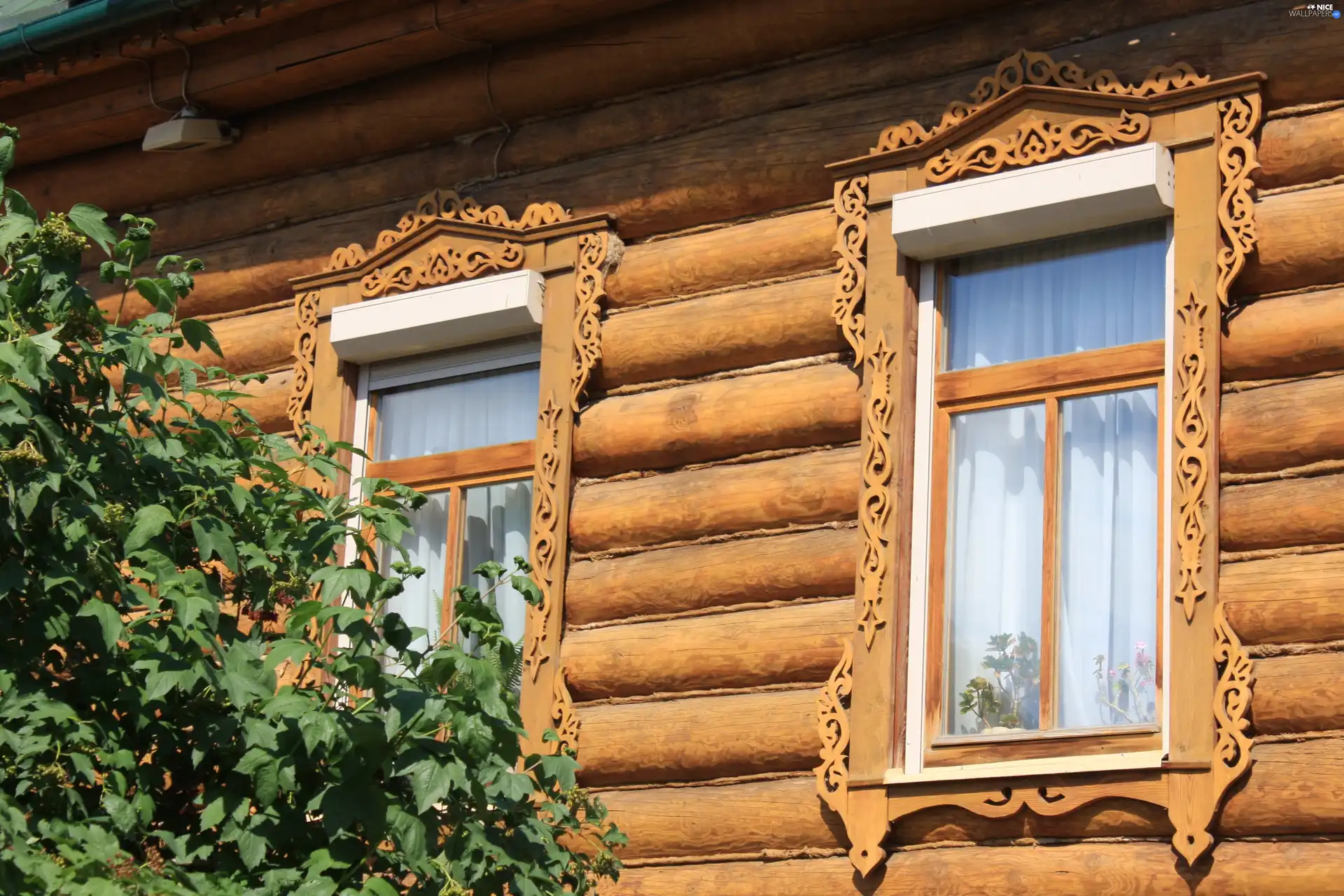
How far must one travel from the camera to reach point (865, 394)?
7.03 meters

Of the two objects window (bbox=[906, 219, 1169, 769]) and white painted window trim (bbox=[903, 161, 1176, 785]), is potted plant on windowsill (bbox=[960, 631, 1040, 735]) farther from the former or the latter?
white painted window trim (bbox=[903, 161, 1176, 785])

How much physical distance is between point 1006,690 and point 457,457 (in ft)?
8.05

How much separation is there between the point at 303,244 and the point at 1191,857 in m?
4.46

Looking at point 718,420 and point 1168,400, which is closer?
point 1168,400

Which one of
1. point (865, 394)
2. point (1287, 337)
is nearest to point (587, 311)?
point (865, 394)

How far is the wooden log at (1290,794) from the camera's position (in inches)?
230

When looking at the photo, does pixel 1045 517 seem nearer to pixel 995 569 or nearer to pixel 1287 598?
pixel 995 569

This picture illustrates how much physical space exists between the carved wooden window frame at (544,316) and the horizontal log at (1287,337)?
2.35 metres

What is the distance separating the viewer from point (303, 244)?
8.70 m

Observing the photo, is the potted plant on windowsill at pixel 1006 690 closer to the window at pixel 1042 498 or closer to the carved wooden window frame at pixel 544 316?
the window at pixel 1042 498

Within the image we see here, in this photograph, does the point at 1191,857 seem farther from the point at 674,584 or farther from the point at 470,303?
the point at 470,303

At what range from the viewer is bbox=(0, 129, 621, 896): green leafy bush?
17.9 feet

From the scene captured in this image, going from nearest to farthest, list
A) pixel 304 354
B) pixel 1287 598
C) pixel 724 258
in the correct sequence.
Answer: pixel 1287 598
pixel 724 258
pixel 304 354

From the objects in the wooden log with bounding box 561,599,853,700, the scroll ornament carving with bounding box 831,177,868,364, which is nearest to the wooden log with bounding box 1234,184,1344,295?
the scroll ornament carving with bounding box 831,177,868,364
